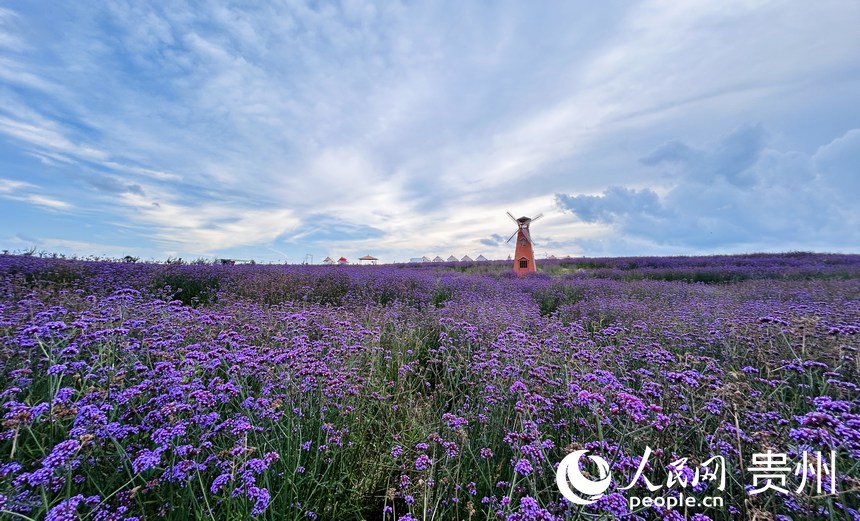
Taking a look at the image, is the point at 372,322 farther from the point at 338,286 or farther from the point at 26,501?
the point at 338,286

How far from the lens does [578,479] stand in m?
1.61

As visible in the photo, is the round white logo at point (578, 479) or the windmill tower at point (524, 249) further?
the windmill tower at point (524, 249)

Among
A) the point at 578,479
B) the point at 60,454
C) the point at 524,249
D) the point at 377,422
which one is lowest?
the point at 377,422

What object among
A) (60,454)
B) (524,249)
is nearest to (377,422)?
(60,454)

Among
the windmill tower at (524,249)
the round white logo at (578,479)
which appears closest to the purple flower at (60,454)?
the round white logo at (578,479)

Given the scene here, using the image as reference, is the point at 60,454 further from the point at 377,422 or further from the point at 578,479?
the point at 578,479

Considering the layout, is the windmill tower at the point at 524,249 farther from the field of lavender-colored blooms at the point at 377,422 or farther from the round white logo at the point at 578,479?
the round white logo at the point at 578,479

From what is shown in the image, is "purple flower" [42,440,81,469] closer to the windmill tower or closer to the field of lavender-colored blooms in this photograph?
the field of lavender-colored blooms

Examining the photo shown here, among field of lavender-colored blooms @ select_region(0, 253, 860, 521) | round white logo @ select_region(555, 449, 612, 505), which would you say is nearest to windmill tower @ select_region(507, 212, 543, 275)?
field of lavender-colored blooms @ select_region(0, 253, 860, 521)

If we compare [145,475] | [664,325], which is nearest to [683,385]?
[664,325]

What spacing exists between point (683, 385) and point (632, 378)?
684 millimetres

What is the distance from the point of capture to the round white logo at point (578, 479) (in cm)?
152

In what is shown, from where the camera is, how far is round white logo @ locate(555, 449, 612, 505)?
1.52m

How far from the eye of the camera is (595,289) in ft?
32.4
